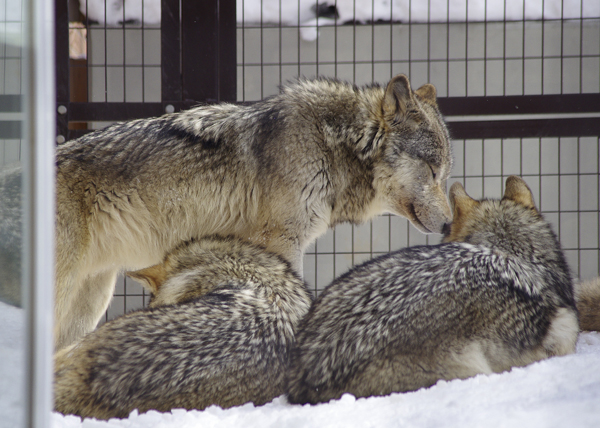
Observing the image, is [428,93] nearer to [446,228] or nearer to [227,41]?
[446,228]

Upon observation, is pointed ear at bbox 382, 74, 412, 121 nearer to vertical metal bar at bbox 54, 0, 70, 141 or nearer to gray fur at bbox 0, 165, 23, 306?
gray fur at bbox 0, 165, 23, 306

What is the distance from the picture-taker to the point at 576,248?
5.17 metres

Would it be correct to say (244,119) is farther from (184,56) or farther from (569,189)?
(569,189)

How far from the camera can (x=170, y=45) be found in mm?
Result: 4633

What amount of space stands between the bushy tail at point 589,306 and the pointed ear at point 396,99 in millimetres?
1918

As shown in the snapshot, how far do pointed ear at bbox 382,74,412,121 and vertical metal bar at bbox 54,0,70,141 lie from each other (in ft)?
9.56

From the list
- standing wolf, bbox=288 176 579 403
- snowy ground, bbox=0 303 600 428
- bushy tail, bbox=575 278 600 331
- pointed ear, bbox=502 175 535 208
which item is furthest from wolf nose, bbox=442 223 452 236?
snowy ground, bbox=0 303 600 428

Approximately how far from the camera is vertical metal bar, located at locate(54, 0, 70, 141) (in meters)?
4.68

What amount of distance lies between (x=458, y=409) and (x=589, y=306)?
2706mm

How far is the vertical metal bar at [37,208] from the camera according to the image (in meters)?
1.15

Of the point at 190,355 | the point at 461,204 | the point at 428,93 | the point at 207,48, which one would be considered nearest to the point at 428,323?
the point at 190,355

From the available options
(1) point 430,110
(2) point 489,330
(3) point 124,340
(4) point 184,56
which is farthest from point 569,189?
(3) point 124,340

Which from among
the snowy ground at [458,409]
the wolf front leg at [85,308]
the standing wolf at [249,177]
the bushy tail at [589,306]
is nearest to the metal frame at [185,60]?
the standing wolf at [249,177]

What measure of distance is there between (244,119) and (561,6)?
3.35m
